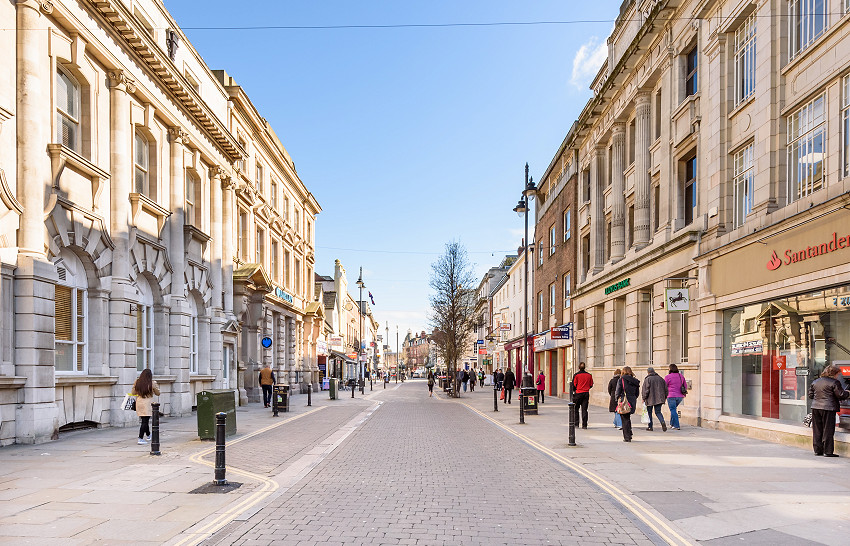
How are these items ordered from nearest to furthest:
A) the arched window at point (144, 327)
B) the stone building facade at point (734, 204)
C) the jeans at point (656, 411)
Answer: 1. the stone building facade at point (734, 204)
2. the jeans at point (656, 411)
3. the arched window at point (144, 327)

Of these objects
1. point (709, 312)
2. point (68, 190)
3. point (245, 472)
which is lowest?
point (245, 472)

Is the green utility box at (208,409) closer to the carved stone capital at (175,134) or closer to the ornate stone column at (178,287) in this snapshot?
the ornate stone column at (178,287)

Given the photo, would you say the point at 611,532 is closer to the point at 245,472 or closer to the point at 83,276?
the point at 245,472

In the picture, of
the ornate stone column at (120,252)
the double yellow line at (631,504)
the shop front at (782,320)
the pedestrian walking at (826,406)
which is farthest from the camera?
the ornate stone column at (120,252)

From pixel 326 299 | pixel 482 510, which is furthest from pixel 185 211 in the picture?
pixel 326 299

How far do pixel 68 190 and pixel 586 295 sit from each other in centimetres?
2221

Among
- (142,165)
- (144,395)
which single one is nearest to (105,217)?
(142,165)

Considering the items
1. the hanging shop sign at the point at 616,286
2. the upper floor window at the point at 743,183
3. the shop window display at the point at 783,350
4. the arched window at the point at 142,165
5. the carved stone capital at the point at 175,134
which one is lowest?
the shop window display at the point at 783,350

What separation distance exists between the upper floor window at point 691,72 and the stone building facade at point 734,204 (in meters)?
0.04

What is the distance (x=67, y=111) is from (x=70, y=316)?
4911mm

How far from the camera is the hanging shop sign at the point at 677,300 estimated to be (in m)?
17.7

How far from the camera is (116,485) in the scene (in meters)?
8.69

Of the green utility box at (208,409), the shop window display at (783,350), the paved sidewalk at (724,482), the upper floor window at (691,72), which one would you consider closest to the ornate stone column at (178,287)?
the green utility box at (208,409)

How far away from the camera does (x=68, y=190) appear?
1488cm
